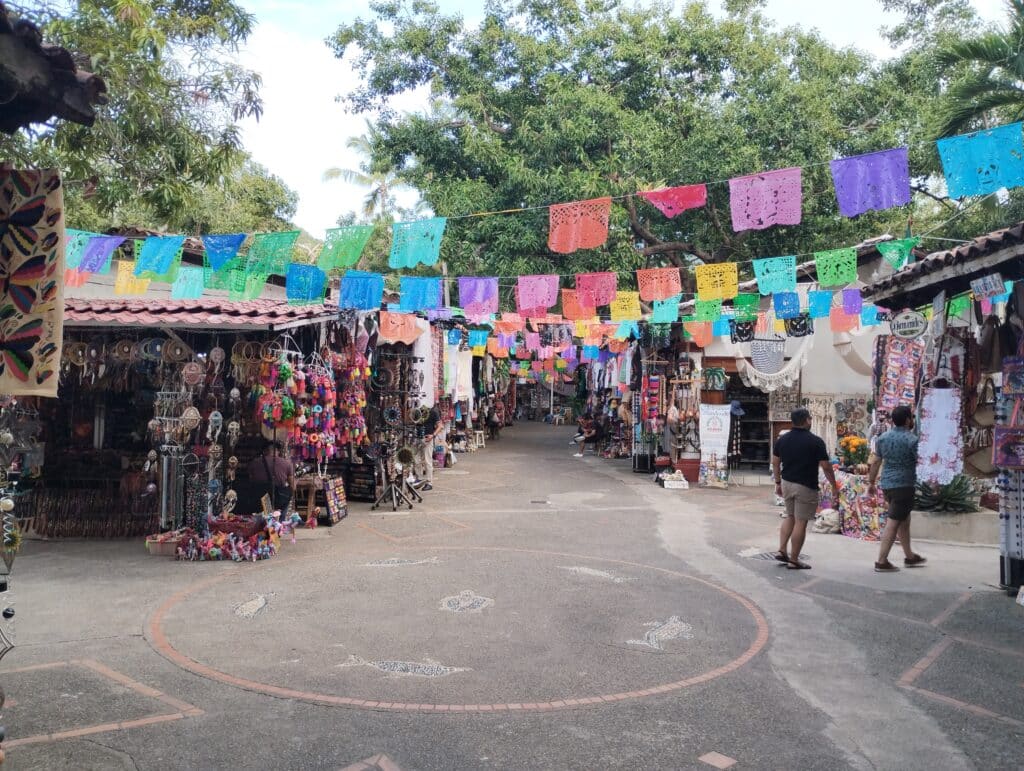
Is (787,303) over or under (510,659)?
over

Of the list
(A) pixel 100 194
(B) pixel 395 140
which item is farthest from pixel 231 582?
(B) pixel 395 140

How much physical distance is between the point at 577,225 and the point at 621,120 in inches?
371

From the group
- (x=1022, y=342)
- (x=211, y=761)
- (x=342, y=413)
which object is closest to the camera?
(x=211, y=761)

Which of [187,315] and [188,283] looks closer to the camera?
[187,315]

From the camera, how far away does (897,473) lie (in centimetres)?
825

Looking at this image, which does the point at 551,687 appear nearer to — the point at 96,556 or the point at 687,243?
the point at 96,556

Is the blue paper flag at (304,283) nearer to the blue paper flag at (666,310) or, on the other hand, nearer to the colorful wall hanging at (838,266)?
the blue paper flag at (666,310)

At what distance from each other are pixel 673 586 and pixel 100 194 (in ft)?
26.7

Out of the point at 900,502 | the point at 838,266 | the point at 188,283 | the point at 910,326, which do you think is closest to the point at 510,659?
the point at 900,502

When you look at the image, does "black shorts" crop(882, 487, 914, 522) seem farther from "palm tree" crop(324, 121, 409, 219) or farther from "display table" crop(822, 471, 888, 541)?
"palm tree" crop(324, 121, 409, 219)

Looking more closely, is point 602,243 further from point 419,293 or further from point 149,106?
point 149,106

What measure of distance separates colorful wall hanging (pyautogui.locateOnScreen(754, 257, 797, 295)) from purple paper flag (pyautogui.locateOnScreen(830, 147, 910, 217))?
144 inches

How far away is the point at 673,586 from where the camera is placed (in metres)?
7.80

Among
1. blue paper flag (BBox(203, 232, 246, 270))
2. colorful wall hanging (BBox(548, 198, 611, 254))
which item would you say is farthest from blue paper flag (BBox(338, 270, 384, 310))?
colorful wall hanging (BBox(548, 198, 611, 254))
